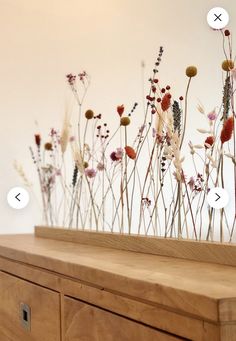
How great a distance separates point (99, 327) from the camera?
118 cm

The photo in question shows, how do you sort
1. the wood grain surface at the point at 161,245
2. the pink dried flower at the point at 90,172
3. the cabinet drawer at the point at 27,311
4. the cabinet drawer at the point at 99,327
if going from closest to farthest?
1. the cabinet drawer at the point at 99,327
2. the wood grain surface at the point at 161,245
3. the cabinet drawer at the point at 27,311
4. the pink dried flower at the point at 90,172

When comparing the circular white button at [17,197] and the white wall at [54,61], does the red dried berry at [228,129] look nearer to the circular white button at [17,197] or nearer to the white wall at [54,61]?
the white wall at [54,61]

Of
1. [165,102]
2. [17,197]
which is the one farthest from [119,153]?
[17,197]

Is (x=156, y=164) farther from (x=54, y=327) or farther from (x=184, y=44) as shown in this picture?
(x=184, y=44)

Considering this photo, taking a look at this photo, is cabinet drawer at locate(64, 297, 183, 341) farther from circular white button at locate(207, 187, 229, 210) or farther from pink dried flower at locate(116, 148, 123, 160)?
pink dried flower at locate(116, 148, 123, 160)

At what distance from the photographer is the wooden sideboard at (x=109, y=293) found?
855mm

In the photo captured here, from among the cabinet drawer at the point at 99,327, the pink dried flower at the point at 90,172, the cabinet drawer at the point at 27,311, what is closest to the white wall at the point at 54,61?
the pink dried flower at the point at 90,172

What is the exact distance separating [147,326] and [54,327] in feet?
1.58

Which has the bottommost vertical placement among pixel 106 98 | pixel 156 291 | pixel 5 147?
pixel 156 291

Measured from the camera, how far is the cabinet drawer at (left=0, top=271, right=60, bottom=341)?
1420mm

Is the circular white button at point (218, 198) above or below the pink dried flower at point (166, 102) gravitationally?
below

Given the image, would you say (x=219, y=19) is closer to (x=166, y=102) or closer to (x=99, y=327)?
(x=166, y=102)

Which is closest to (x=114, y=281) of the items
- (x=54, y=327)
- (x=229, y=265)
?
(x=229, y=265)

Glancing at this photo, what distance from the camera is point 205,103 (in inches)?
78.6
